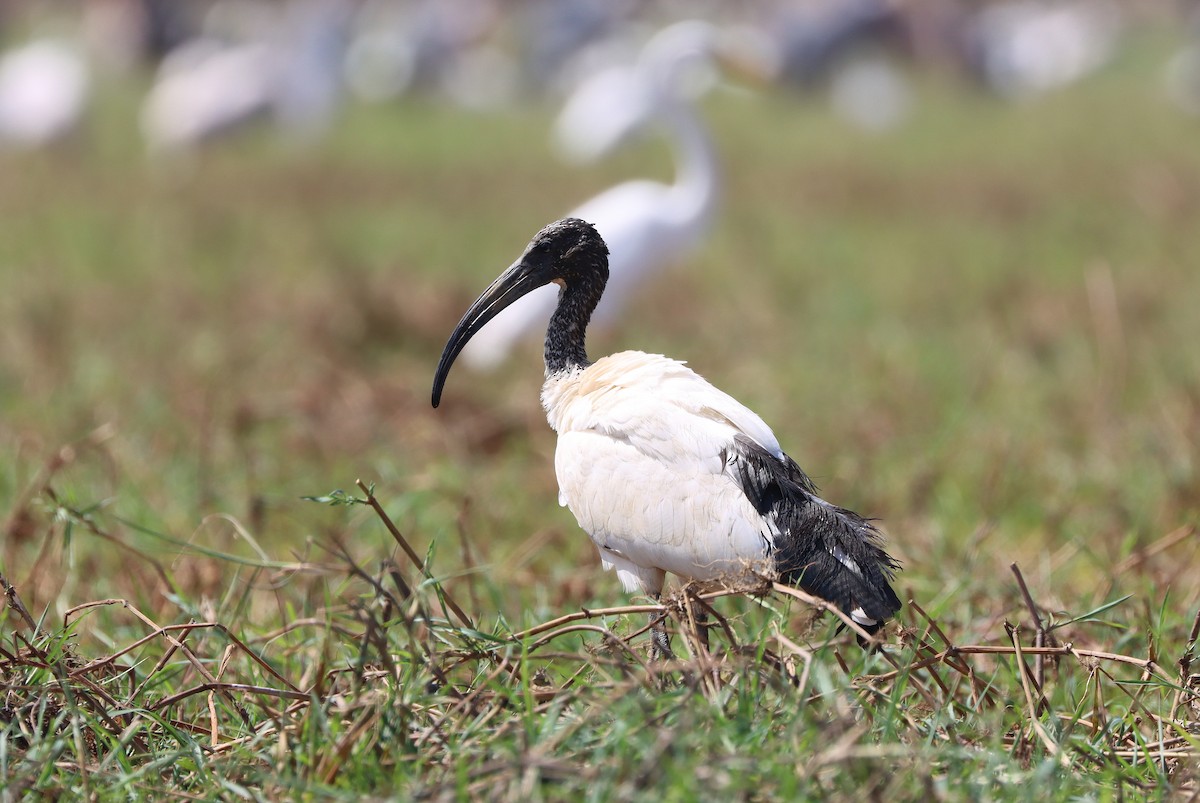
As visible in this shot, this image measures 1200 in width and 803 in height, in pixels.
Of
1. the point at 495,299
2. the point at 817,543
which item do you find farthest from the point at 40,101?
the point at 817,543

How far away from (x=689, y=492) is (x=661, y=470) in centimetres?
8

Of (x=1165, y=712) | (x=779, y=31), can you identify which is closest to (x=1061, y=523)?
(x=1165, y=712)

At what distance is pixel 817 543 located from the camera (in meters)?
2.94

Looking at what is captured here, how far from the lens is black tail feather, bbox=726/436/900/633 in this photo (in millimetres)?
2863

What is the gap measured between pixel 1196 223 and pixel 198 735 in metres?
10.0

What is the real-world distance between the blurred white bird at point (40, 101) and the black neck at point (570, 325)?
1378cm

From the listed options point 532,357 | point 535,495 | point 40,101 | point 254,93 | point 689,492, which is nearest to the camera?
point 689,492

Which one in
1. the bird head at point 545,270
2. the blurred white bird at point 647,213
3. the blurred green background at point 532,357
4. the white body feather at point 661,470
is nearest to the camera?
the white body feather at point 661,470

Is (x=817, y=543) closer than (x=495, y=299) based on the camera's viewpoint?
Yes

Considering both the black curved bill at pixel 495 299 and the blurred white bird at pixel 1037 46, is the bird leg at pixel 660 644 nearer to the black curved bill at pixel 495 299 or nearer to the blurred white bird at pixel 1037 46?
the black curved bill at pixel 495 299

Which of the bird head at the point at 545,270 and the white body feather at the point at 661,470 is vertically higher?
the bird head at the point at 545,270

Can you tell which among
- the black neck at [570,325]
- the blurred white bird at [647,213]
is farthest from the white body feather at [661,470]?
the blurred white bird at [647,213]

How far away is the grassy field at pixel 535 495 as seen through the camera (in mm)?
2594

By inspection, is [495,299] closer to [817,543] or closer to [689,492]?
[689,492]
